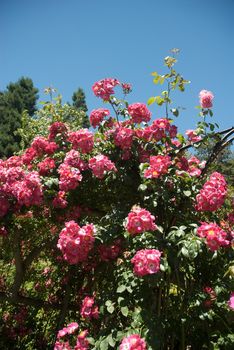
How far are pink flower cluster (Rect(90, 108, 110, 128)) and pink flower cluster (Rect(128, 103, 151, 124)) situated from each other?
0.24 m

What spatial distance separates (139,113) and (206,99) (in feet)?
1.84

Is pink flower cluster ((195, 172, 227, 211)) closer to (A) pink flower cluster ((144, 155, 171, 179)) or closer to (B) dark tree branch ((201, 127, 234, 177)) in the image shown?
(A) pink flower cluster ((144, 155, 171, 179))

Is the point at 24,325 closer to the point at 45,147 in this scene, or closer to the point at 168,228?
the point at 45,147

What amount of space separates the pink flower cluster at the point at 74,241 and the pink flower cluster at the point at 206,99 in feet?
4.80

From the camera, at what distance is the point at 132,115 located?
9.02ft

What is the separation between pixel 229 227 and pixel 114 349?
128 centimetres

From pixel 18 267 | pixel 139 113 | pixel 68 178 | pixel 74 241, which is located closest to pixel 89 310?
pixel 74 241

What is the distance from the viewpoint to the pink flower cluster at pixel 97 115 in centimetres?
284

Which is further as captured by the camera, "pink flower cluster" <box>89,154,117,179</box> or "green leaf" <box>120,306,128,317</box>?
"pink flower cluster" <box>89,154,117,179</box>

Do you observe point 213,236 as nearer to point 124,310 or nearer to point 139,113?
point 124,310

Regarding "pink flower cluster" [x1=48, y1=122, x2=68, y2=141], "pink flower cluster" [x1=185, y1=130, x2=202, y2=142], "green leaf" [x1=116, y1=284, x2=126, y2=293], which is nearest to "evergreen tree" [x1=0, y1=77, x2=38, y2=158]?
"pink flower cluster" [x1=48, y1=122, x2=68, y2=141]

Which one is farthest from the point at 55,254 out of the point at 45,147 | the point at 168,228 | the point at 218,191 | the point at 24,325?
the point at 218,191

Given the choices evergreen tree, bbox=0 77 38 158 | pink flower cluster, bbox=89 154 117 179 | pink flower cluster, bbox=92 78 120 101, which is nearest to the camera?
pink flower cluster, bbox=89 154 117 179

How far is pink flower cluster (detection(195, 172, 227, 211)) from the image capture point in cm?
205
